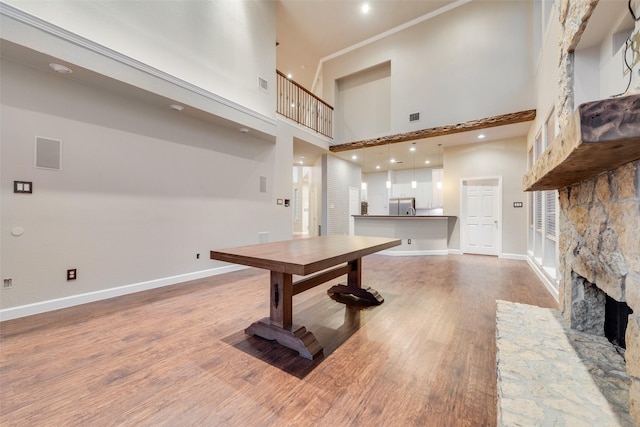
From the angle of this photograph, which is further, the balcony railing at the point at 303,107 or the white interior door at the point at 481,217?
the white interior door at the point at 481,217

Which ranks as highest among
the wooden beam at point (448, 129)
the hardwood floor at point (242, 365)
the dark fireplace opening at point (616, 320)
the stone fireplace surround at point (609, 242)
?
the wooden beam at point (448, 129)

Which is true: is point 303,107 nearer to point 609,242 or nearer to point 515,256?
point 515,256

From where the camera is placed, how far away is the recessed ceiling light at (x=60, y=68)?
103 inches

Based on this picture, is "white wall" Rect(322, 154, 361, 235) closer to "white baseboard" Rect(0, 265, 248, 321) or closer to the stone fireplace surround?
"white baseboard" Rect(0, 265, 248, 321)

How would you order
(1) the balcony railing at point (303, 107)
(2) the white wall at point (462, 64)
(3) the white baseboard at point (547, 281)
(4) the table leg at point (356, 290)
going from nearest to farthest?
1. (4) the table leg at point (356, 290)
2. (3) the white baseboard at point (547, 281)
3. (2) the white wall at point (462, 64)
4. (1) the balcony railing at point (303, 107)

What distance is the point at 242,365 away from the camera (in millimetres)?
1819


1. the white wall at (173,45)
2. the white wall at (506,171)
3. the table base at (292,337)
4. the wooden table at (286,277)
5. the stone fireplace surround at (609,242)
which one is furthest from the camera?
the white wall at (506,171)

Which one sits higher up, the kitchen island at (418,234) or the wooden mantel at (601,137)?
the wooden mantel at (601,137)

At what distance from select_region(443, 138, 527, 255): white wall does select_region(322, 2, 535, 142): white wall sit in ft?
3.39

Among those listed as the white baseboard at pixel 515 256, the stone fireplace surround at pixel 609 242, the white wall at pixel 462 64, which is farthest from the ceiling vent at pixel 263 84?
the white baseboard at pixel 515 256

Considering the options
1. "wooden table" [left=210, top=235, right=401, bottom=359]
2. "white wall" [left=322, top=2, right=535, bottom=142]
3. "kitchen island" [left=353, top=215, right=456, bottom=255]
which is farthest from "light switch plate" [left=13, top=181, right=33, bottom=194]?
"white wall" [left=322, top=2, right=535, bottom=142]

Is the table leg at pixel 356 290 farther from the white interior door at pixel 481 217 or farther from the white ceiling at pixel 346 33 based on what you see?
the white interior door at pixel 481 217

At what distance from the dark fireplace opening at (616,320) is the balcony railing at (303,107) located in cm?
549

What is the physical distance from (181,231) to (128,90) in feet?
6.30
